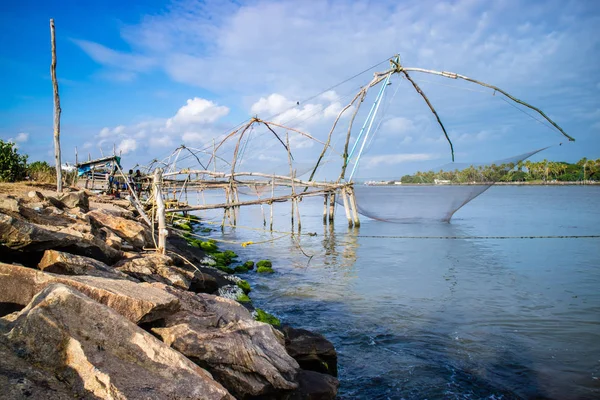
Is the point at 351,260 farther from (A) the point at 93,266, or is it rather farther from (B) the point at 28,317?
(B) the point at 28,317

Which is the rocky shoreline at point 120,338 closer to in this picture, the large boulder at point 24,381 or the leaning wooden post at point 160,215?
the large boulder at point 24,381

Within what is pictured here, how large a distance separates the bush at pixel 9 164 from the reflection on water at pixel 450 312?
11.0 meters

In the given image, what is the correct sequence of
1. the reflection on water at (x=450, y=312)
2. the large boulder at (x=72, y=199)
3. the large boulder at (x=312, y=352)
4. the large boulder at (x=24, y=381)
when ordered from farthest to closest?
the large boulder at (x=72, y=199) → the reflection on water at (x=450, y=312) → the large boulder at (x=312, y=352) → the large boulder at (x=24, y=381)

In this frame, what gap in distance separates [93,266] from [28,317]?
200 centimetres

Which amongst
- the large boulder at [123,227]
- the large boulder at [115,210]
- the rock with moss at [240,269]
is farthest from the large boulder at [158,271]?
the rock with moss at [240,269]

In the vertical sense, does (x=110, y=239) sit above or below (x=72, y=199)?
below

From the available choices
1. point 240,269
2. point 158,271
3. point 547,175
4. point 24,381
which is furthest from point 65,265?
point 547,175

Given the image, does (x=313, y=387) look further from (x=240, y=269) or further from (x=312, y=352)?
(x=240, y=269)

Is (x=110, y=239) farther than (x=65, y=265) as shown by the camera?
Yes

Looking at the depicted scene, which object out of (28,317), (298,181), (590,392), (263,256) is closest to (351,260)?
(263,256)

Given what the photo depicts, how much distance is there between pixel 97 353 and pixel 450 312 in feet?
21.1

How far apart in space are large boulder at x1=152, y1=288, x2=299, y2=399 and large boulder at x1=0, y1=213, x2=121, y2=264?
5.70 ft

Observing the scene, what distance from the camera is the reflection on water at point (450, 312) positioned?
4.87 metres

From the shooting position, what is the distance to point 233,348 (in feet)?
11.3
